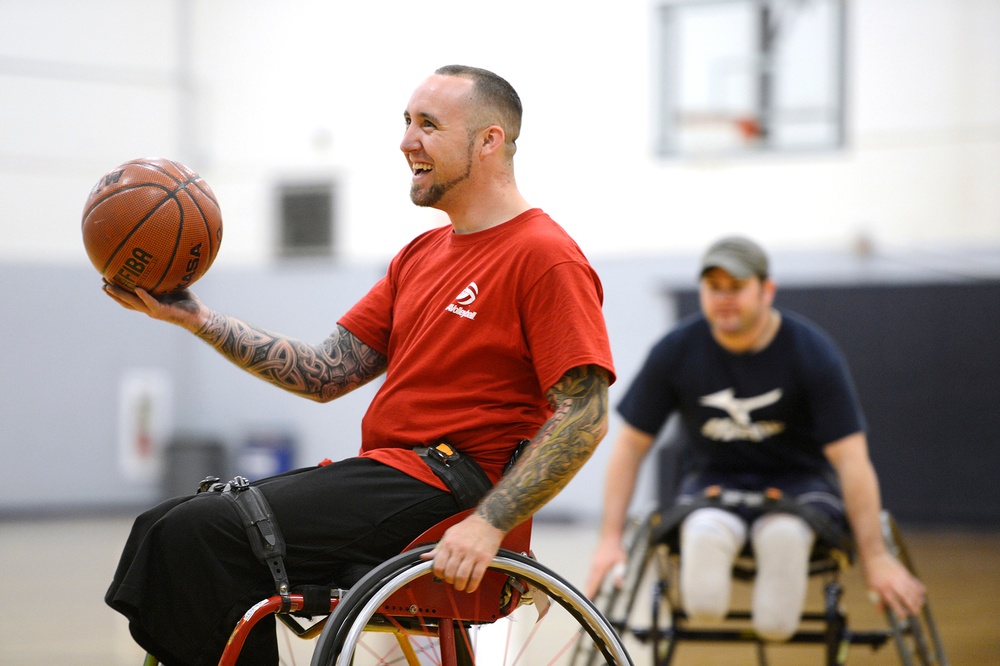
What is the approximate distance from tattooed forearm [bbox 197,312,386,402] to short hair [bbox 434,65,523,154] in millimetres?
547

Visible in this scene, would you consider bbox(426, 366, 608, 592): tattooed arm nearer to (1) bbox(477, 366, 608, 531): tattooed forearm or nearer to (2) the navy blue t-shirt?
(1) bbox(477, 366, 608, 531): tattooed forearm

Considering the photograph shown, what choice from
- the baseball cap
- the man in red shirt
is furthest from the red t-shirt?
the baseball cap

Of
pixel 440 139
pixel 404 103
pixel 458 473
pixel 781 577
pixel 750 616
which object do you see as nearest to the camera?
pixel 458 473

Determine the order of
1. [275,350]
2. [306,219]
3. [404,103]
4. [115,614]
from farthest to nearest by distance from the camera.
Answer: [306,219]
[404,103]
[115,614]
[275,350]

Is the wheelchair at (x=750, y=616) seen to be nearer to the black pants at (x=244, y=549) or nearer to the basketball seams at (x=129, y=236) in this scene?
the black pants at (x=244, y=549)

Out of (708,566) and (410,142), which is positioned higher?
(410,142)

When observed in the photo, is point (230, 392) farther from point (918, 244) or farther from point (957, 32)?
point (957, 32)

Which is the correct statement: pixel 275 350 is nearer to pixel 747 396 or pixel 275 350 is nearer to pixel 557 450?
pixel 557 450

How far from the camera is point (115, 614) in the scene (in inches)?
211

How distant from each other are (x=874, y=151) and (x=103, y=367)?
23.9ft

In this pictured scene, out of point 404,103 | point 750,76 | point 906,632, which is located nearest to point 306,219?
point 404,103

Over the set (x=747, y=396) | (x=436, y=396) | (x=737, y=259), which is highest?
(x=737, y=259)

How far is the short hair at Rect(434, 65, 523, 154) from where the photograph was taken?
2260mm

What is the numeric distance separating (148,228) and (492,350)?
693 mm
